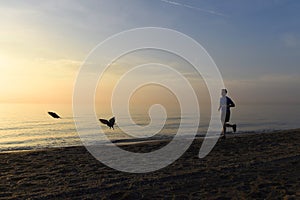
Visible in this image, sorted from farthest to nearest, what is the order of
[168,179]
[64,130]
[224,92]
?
[64,130] → [224,92] → [168,179]

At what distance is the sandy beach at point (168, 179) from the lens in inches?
251

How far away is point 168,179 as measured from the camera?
7.57 m

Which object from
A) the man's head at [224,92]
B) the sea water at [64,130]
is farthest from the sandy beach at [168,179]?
the sea water at [64,130]

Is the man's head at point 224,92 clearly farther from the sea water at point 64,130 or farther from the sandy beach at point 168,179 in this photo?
the sea water at point 64,130

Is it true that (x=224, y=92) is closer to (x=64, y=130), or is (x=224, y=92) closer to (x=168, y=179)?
(x=168, y=179)

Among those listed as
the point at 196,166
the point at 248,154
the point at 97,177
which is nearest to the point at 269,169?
the point at 196,166

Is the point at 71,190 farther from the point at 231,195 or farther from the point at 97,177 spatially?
the point at 231,195

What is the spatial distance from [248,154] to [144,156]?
3.99 meters

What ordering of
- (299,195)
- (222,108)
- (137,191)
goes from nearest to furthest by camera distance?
(299,195), (137,191), (222,108)

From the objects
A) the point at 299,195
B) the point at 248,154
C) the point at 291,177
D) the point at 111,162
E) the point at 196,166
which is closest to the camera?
the point at 299,195

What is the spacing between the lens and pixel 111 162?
10.4 m

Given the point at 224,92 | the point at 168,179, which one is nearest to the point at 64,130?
the point at 224,92

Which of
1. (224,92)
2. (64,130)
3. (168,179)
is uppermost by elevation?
(224,92)

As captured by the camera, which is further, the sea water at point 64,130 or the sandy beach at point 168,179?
the sea water at point 64,130
